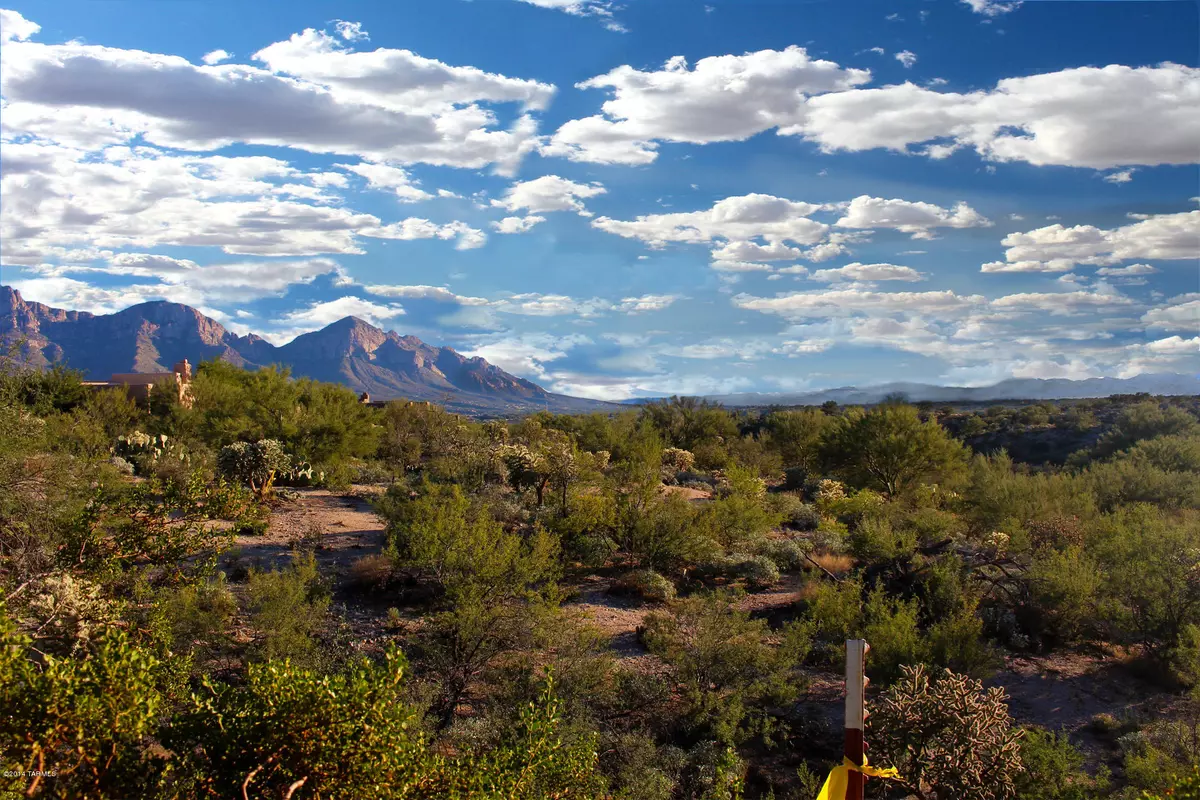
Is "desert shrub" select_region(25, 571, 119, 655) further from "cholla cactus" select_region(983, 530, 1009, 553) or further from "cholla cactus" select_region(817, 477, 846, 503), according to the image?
"cholla cactus" select_region(817, 477, 846, 503)

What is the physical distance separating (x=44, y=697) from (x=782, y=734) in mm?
10001

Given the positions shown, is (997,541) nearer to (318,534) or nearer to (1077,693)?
(1077,693)

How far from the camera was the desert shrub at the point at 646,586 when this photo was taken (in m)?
17.5

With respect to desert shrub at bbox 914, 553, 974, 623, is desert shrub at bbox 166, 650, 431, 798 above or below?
above

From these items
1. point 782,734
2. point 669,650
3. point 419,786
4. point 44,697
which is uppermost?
point 44,697

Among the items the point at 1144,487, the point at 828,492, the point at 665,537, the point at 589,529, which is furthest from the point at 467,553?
the point at 1144,487

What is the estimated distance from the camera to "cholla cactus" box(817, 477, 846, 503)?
92.6 ft

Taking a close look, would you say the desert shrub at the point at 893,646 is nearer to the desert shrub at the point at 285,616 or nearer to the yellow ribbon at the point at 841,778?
the yellow ribbon at the point at 841,778

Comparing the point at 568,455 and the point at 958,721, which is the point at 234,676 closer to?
the point at 958,721

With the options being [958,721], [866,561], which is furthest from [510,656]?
[866,561]

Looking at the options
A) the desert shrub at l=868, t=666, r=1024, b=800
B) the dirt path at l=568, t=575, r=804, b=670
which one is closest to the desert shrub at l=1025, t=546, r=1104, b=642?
the dirt path at l=568, t=575, r=804, b=670

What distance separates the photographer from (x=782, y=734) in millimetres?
11836

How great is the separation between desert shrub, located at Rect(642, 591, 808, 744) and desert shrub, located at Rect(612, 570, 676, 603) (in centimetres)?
372

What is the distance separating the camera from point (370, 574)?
1672 centimetres
